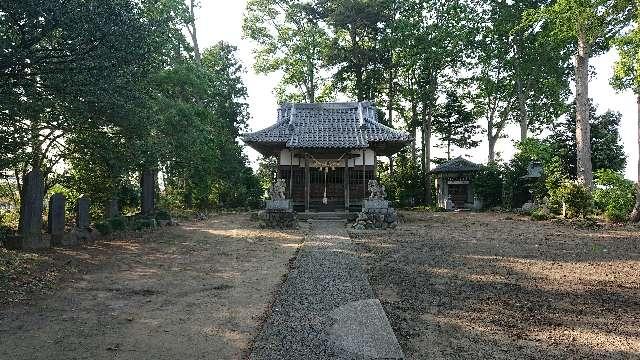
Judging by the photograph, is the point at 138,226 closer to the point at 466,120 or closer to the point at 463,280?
the point at 463,280

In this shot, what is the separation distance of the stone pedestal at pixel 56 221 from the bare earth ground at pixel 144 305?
0.81m

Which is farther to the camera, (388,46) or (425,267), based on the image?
(388,46)

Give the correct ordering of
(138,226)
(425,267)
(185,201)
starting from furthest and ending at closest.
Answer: (185,201)
(138,226)
(425,267)

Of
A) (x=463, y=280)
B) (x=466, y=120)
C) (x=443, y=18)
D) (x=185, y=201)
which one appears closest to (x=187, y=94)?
(x=185, y=201)

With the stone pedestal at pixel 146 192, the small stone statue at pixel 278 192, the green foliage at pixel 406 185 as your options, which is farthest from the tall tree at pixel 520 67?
the stone pedestal at pixel 146 192

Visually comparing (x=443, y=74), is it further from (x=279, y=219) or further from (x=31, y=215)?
(x=31, y=215)

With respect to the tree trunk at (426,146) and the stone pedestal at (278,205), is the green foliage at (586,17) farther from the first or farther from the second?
the stone pedestal at (278,205)

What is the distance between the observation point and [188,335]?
167 inches

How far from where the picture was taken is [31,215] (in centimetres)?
940

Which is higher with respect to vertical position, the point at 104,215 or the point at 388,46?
the point at 388,46

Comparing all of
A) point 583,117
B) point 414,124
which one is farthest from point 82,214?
point 414,124

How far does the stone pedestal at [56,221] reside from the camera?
33.2 feet

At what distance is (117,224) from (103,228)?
60 centimetres

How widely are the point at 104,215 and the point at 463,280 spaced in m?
13.2
